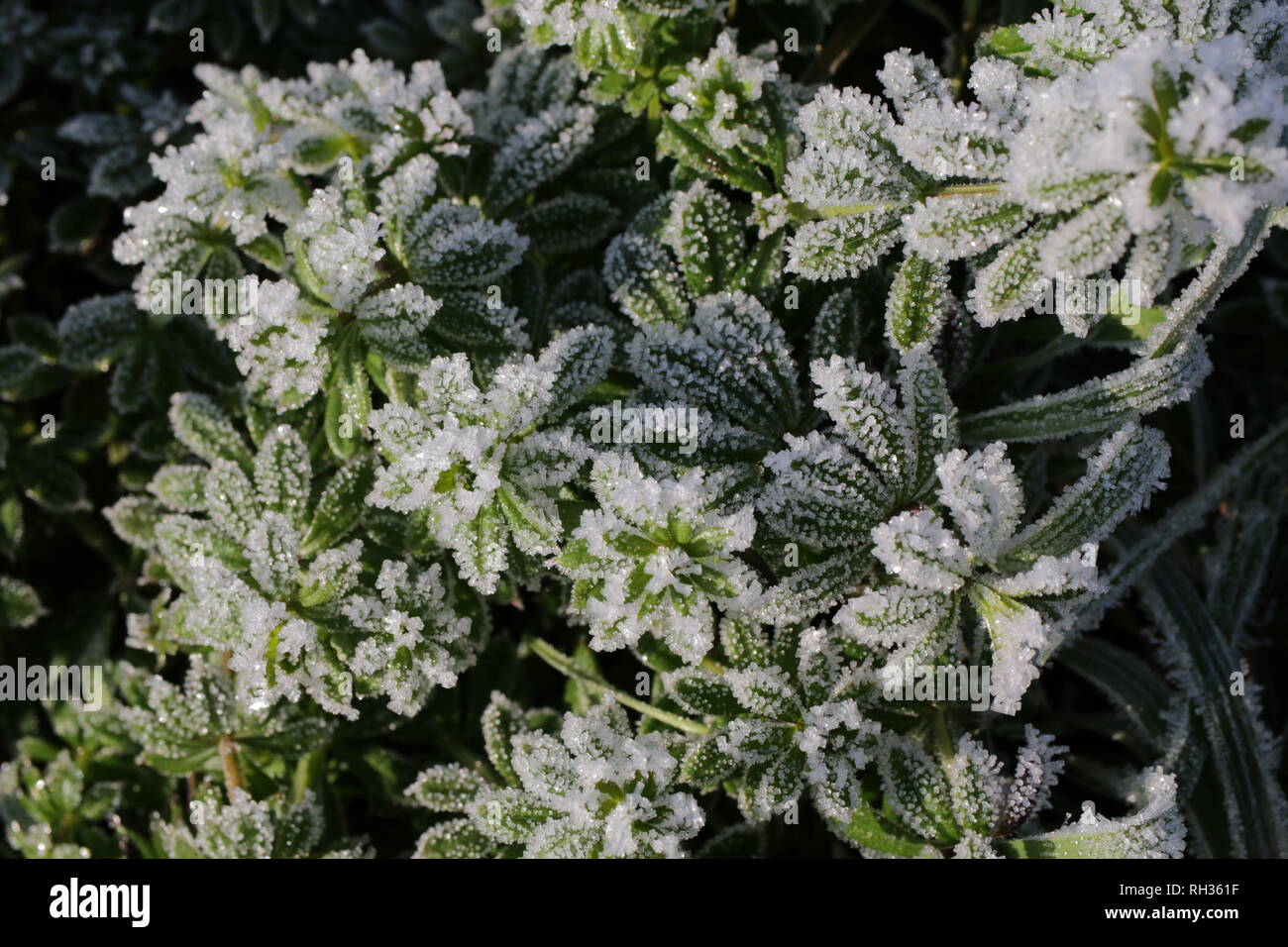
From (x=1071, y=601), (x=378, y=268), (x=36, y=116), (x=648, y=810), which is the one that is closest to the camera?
(x=1071, y=601)

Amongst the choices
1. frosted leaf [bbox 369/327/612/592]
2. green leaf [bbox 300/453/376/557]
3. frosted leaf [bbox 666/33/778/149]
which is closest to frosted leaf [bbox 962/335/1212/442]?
frosted leaf [bbox 666/33/778/149]

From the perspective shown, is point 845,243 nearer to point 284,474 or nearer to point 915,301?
point 915,301

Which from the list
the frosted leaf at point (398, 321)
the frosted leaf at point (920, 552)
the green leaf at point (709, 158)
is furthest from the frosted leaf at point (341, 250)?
the frosted leaf at point (920, 552)

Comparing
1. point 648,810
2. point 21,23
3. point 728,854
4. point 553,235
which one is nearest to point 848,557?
point 648,810

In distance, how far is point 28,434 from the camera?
278 centimetres

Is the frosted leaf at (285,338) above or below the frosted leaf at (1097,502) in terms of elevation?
above

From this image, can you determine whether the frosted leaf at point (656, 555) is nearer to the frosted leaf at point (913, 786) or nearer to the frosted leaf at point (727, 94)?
the frosted leaf at point (913, 786)

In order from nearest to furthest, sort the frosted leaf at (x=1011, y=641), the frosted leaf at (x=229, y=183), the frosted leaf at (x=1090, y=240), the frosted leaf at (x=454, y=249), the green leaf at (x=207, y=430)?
the frosted leaf at (x=1090, y=240), the frosted leaf at (x=1011, y=641), the frosted leaf at (x=454, y=249), the frosted leaf at (x=229, y=183), the green leaf at (x=207, y=430)

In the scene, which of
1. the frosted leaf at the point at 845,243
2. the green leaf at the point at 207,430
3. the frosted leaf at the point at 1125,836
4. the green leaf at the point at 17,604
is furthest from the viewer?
the green leaf at the point at 17,604

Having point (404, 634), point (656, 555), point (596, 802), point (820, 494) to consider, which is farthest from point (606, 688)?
point (820, 494)

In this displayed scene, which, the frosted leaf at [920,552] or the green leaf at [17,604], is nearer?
the frosted leaf at [920,552]

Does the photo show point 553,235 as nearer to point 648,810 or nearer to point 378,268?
point 378,268

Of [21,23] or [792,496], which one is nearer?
[792,496]
